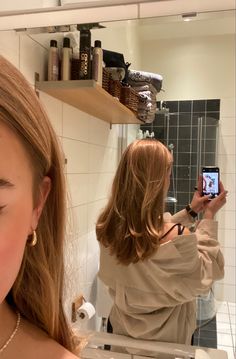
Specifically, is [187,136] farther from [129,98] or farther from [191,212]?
[191,212]

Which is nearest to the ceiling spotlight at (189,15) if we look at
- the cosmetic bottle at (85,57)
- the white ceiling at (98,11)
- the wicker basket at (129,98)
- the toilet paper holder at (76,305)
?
the white ceiling at (98,11)

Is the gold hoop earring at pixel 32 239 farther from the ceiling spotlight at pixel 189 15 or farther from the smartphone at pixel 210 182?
the smartphone at pixel 210 182

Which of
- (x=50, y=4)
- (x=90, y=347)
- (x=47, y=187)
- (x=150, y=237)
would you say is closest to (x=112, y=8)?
(x=50, y=4)

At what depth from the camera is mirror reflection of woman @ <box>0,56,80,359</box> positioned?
42cm

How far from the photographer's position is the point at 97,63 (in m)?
1.07

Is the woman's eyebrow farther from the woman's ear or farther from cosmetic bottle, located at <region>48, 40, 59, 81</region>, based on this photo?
cosmetic bottle, located at <region>48, 40, 59, 81</region>

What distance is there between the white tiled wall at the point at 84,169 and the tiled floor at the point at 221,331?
428mm

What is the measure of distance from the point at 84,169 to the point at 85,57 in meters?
0.52

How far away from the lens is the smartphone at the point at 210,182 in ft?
4.38

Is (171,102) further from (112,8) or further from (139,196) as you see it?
(112,8)

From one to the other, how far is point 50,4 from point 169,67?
0.81m

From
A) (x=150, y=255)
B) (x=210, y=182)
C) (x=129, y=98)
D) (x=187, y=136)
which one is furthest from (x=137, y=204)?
(x=187, y=136)

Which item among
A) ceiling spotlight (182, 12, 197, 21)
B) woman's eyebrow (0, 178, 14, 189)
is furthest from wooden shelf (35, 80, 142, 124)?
woman's eyebrow (0, 178, 14, 189)

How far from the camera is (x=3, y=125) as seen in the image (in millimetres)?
410
